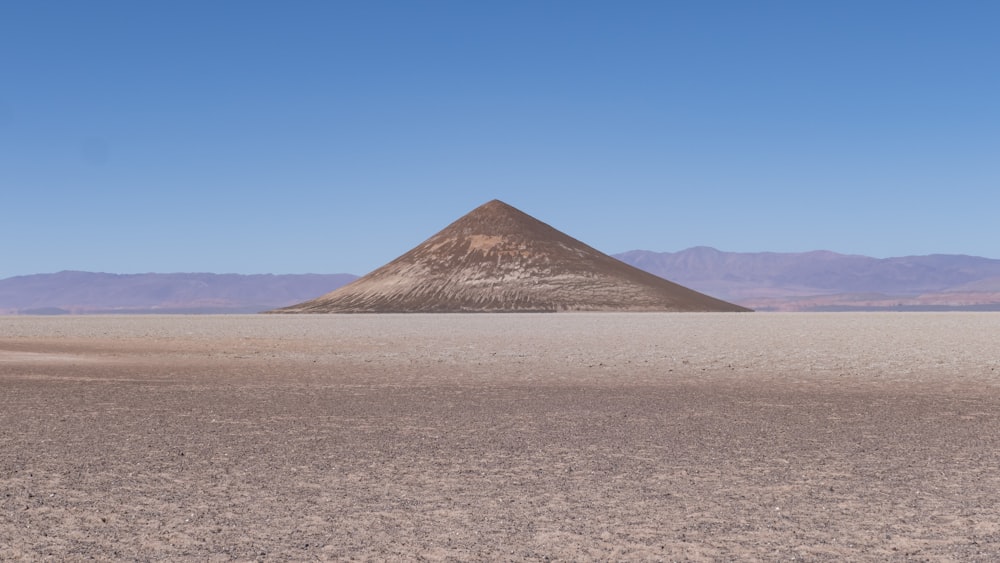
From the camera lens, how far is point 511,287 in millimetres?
176375

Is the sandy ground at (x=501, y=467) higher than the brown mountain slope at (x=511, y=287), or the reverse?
the brown mountain slope at (x=511, y=287)

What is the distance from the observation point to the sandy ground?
8.27 metres

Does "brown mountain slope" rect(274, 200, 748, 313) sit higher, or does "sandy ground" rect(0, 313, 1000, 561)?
"brown mountain slope" rect(274, 200, 748, 313)

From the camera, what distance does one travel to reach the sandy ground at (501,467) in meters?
8.27

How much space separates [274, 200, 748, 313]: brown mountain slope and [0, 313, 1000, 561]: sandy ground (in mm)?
140723

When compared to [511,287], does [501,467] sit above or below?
below

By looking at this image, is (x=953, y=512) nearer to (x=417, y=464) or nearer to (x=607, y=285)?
(x=417, y=464)

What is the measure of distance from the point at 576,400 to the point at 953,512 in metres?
10.8

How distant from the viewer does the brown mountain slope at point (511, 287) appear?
167m

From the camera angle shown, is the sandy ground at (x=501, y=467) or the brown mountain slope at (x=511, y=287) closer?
the sandy ground at (x=501, y=467)

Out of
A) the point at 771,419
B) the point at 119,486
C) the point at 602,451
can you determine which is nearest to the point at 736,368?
the point at 771,419

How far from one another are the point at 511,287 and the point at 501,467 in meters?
165

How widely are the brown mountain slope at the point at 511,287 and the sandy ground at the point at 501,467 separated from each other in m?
141

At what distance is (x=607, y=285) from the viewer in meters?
177
